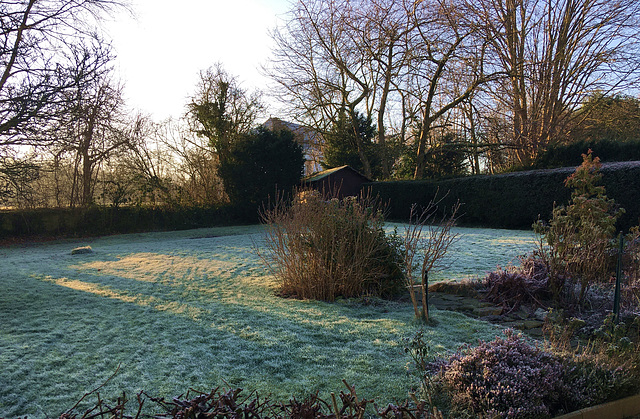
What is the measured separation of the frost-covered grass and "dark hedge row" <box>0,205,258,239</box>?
9.00 meters

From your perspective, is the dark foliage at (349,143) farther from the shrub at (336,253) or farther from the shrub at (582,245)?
the shrub at (336,253)

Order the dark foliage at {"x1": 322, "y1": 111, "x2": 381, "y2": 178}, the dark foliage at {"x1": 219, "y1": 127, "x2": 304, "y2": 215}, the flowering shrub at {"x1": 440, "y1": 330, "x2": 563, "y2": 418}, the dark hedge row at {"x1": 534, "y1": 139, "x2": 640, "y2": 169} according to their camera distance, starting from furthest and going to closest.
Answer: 1. the dark foliage at {"x1": 322, "y1": 111, "x2": 381, "y2": 178}
2. the dark foliage at {"x1": 219, "y1": 127, "x2": 304, "y2": 215}
3. the dark hedge row at {"x1": 534, "y1": 139, "x2": 640, "y2": 169}
4. the flowering shrub at {"x1": 440, "y1": 330, "x2": 563, "y2": 418}

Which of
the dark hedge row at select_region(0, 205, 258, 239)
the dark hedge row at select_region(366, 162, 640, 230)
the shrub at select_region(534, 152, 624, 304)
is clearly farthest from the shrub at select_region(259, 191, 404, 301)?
the dark hedge row at select_region(0, 205, 258, 239)

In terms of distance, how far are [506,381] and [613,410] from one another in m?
0.72

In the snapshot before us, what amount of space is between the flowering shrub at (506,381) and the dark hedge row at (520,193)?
8715 mm

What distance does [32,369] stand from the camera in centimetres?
294

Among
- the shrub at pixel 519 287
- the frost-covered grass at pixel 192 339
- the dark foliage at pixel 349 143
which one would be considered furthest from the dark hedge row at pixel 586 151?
the frost-covered grass at pixel 192 339

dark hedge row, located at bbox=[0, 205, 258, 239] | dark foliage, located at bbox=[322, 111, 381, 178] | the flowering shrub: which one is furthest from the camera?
dark foliage, located at bbox=[322, 111, 381, 178]

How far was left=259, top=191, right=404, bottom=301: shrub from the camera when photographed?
5141 millimetres

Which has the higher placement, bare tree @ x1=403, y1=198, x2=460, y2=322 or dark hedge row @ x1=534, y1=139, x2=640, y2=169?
dark hedge row @ x1=534, y1=139, x2=640, y2=169

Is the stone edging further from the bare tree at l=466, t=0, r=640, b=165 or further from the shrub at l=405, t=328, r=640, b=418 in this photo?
the bare tree at l=466, t=0, r=640, b=165

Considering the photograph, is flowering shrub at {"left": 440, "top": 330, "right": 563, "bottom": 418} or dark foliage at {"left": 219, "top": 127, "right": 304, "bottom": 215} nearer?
flowering shrub at {"left": 440, "top": 330, "right": 563, "bottom": 418}

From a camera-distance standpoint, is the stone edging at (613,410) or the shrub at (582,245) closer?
the stone edging at (613,410)

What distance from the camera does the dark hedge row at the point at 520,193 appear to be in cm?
1067
